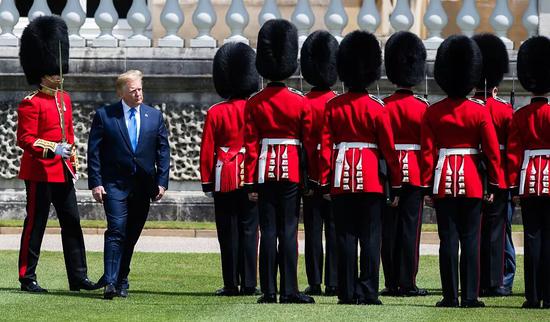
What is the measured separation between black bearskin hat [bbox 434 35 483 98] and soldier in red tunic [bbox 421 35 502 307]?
0.32 m

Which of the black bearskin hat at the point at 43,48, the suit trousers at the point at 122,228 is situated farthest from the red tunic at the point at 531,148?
the black bearskin hat at the point at 43,48

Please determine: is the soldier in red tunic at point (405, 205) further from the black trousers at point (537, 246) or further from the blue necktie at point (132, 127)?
the blue necktie at point (132, 127)

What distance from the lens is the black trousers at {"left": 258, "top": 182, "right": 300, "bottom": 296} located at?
14008 millimetres

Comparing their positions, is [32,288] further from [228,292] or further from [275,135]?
[275,135]

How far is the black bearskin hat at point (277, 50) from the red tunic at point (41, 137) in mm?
1471

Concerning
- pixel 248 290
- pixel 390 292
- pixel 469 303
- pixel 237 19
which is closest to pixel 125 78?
pixel 248 290

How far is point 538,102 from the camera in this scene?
1402 centimetres

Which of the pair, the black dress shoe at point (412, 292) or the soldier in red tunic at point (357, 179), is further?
the black dress shoe at point (412, 292)

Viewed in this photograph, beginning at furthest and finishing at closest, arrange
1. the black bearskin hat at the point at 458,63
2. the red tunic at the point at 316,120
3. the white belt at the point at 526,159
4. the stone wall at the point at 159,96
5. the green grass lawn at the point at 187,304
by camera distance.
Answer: the stone wall at the point at 159,96
the red tunic at the point at 316,120
the black bearskin hat at the point at 458,63
the white belt at the point at 526,159
the green grass lawn at the point at 187,304

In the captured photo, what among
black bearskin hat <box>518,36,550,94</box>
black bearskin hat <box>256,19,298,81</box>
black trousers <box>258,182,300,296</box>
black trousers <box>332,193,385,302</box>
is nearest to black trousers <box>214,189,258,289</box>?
A: black trousers <box>258,182,300,296</box>

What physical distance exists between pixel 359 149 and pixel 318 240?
1.46 meters

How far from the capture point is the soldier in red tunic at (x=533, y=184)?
13.8 m

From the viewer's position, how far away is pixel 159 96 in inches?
781

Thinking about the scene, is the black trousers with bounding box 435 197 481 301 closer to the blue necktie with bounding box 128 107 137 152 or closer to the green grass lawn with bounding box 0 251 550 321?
the green grass lawn with bounding box 0 251 550 321
